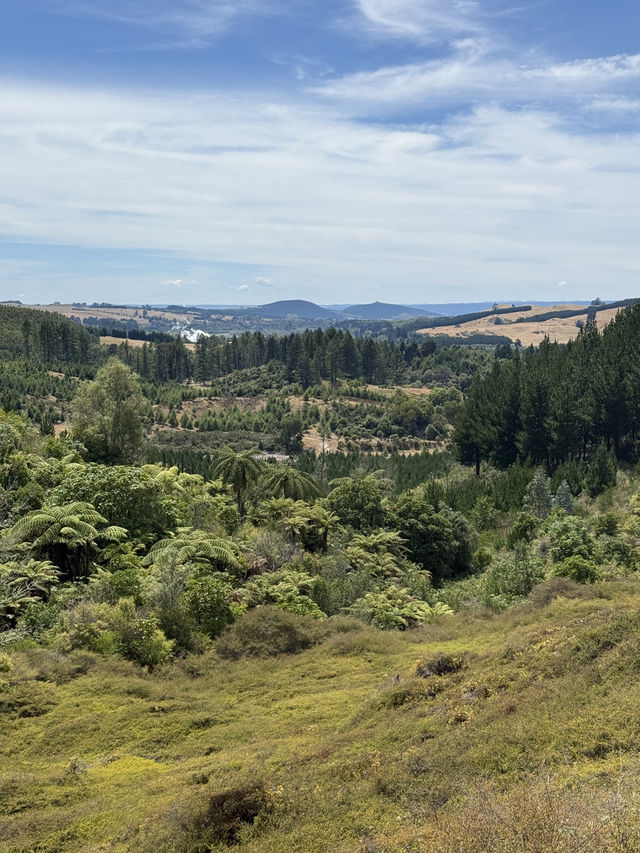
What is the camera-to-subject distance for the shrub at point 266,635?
12.9 metres

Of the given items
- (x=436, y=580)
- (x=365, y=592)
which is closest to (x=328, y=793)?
(x=365, y=592)

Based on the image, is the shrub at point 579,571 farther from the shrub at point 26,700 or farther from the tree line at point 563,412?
the tree line at point 563,412

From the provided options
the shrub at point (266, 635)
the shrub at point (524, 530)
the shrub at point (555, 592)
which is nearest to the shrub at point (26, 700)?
the shrub at point (266, 635)

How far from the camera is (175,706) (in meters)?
10.5

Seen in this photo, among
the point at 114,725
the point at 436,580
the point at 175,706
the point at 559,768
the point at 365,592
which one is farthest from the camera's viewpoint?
the point at 436,580

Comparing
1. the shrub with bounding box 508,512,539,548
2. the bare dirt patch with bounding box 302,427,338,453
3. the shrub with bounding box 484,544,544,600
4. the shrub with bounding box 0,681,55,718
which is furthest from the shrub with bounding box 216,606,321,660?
the bare dirt patch with bounding box 302,427,338,453

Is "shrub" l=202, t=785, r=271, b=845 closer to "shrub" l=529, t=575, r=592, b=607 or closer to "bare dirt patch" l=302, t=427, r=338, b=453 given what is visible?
"shrub" l=529, t=575, r=592, b=607

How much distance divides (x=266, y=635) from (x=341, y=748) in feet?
16.6

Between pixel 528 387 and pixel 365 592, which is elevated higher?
pixel 528 387

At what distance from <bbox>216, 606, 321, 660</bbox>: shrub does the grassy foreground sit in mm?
436

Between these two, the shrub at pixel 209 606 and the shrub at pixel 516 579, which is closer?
the shrub at pixel 209 606

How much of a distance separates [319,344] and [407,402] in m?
27.0

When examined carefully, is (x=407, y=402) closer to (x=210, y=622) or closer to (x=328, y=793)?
(x=210, y=622)

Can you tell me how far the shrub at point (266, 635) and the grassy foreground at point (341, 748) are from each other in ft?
1.43
